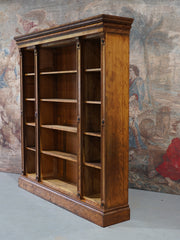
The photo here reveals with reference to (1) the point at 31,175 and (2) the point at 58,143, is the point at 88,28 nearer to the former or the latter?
(2) the point at 58,143

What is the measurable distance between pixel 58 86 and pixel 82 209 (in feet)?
6.52

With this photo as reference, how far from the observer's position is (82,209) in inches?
166

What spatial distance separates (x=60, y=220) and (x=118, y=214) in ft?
2.37

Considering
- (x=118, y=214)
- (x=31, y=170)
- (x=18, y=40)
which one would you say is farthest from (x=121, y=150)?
(x=18, y=40)

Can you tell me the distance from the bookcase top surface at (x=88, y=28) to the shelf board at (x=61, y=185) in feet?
6.76

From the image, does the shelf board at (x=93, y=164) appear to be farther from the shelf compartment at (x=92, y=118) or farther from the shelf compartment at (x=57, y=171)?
the shelf compartment at (x=57, y=171)

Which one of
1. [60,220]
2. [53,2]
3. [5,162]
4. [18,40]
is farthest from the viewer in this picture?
[5,162]

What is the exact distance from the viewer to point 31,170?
5664 mm

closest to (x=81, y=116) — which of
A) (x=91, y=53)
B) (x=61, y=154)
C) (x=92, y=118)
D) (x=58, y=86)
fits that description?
(x=92, y=118)

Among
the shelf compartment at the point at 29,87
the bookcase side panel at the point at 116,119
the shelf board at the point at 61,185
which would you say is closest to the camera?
the bookcase side panel at the point at 116,119

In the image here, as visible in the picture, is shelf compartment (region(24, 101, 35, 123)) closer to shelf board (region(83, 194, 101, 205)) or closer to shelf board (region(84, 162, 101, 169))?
shelf board (region(84, 162, 101, 169))

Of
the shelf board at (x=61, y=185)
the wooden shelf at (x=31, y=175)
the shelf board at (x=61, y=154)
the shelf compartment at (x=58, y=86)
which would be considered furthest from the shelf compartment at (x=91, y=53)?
the wooden shelf at (x=31, y=175)

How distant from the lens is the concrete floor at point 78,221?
370 cm

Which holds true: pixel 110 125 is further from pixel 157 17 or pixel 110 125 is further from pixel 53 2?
pixel 53 2
